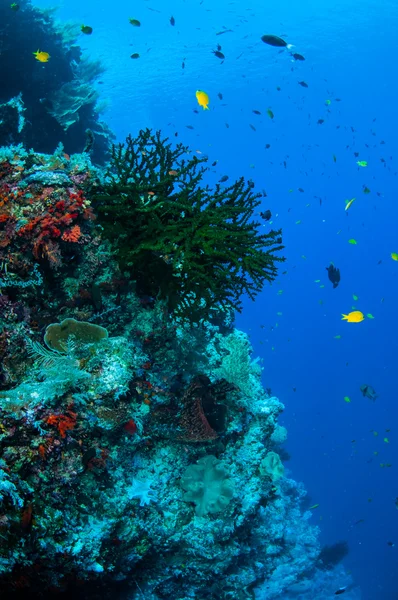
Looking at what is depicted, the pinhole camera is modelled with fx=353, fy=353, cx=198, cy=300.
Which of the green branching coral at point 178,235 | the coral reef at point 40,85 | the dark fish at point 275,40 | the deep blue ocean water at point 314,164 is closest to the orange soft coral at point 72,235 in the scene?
the green branching coral at point 178,235

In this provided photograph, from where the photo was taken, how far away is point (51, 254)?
3562 mm

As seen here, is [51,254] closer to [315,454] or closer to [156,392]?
[156,392]

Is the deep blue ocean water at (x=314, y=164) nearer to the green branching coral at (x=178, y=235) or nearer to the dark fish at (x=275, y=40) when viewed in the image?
the dark fish at (x=275, y=40)

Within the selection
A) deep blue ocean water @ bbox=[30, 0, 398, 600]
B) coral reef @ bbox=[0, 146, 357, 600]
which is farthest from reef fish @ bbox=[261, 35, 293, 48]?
deep blue ocean water @ bbox=[30, 0, 398, 600]

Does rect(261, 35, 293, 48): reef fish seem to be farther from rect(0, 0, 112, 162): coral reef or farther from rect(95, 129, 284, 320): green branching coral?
rect(95, 129, 284, 320): green branching coral

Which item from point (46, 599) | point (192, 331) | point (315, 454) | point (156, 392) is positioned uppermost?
point (315, 454)

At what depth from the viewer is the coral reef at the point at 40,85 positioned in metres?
10.7

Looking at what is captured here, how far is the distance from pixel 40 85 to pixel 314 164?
94241mm

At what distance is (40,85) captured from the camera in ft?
37.3

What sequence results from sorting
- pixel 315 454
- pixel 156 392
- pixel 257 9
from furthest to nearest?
pixel 257 9 → pixel 315 454 → pixel 156 392

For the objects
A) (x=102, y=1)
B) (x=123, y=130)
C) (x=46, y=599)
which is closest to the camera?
(x=46, y=599)

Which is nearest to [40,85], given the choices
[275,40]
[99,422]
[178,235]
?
[275,40]

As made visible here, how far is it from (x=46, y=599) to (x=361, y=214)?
408ft

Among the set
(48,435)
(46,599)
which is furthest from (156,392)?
(46,599)
